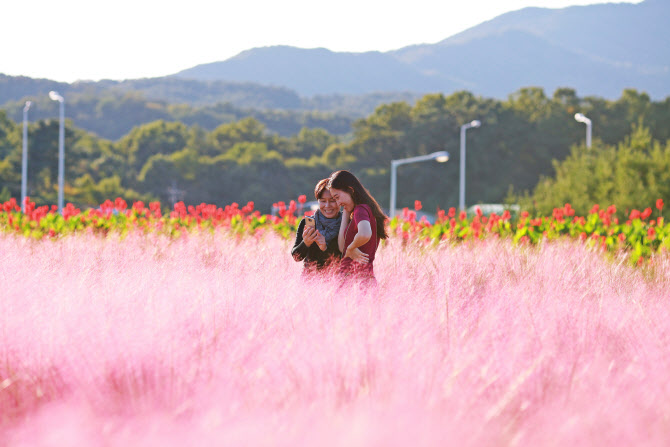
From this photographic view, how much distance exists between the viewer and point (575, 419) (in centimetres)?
297

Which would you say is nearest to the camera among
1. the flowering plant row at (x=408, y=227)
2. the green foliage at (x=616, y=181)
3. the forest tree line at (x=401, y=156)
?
the flowering plant row at (x=408, y=227)

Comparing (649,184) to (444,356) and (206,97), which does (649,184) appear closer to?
(444,356)

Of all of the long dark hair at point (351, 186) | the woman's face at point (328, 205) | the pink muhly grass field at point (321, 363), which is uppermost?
Answer: the long dark hair at point (351, 186)

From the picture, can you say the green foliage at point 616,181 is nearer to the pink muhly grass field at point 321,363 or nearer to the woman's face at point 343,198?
→ the woman's face at point 343,198

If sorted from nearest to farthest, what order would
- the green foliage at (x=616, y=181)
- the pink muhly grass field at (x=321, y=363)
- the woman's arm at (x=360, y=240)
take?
the pink muhly grass field at (x=321, y=363) → the woman's arm at (x=360, y=240) → the green foliage at (x=616, y=181)

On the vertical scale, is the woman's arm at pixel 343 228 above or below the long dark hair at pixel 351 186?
below

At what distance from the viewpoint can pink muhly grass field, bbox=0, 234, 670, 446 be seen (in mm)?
2932

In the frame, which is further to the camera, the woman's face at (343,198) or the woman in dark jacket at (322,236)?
the woman in dark jacket at (322,236)

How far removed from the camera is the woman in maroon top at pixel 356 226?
5.82m

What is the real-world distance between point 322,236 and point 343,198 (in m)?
0.35

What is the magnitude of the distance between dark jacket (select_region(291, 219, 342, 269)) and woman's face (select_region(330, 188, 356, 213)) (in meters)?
0.37

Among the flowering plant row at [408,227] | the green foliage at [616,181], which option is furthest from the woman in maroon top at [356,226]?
the green foliage at [616,181]

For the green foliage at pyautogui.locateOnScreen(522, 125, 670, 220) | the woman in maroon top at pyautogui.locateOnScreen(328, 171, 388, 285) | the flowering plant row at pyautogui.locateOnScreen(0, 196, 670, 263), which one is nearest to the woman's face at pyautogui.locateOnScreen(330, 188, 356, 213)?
the woman in maroon top at pyautogui.locateOnScreen(328, 171, 388, 285)

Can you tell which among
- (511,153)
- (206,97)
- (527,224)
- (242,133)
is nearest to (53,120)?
(242,133)
